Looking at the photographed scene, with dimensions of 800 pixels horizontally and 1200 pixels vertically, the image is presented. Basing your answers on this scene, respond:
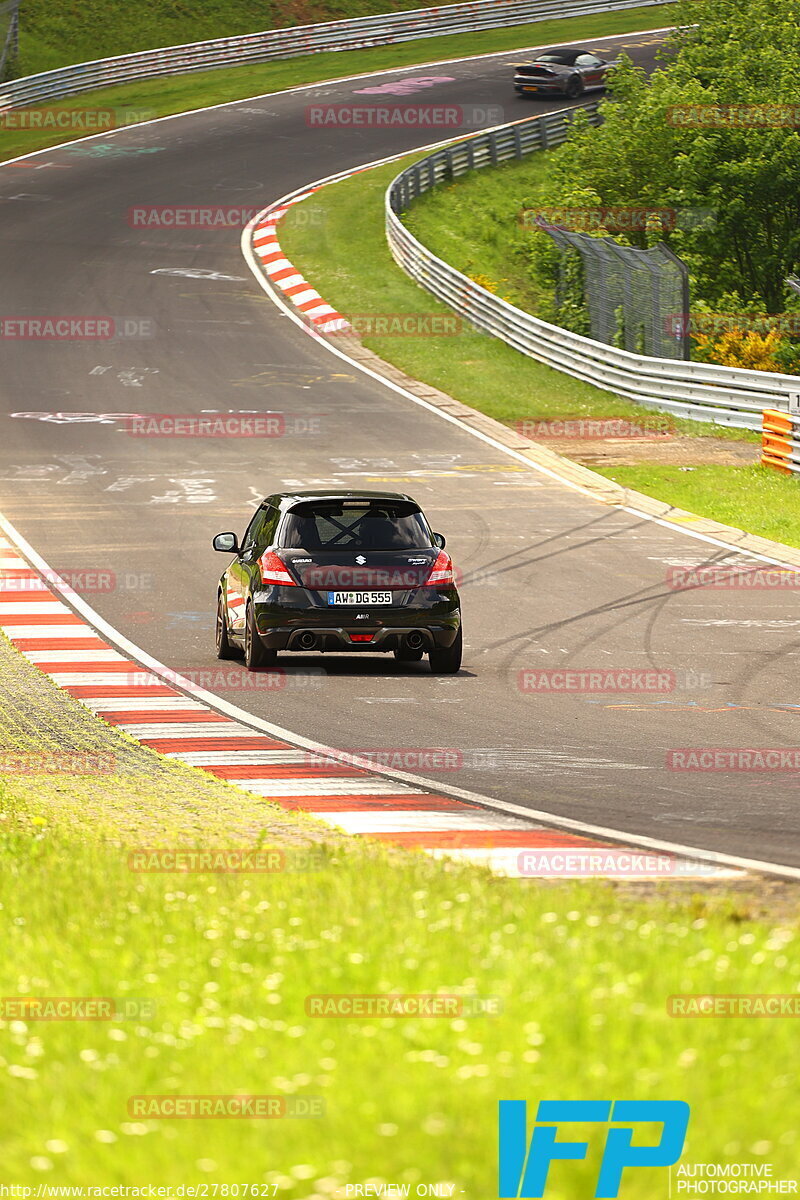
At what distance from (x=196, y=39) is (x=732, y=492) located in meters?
49.2

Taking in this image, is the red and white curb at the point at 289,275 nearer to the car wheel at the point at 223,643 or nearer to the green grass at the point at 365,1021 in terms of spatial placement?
the car wheel at the point at 223,643

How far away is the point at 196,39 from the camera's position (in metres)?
65.9

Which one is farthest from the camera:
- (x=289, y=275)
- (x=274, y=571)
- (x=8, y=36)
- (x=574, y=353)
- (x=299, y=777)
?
(x=8, y=36)

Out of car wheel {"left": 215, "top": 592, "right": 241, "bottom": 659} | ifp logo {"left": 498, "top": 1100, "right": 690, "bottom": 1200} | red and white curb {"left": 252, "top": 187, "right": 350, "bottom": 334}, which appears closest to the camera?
ifp logo {"left": 498, "top": 1100, "right": 690, "bottom": 1200}

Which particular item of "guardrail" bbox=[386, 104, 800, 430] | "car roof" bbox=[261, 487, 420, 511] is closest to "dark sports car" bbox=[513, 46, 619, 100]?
"guardrail" bbox=[386, 104, 800, 430]

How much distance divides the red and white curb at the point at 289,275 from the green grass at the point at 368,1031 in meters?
32.3

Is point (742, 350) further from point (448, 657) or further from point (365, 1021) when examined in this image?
point (365, 1021)

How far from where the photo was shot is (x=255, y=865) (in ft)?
23.1

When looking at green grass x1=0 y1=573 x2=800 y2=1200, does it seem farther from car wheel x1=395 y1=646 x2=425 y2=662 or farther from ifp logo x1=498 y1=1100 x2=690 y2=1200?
car wheel x1=395 y1=646 x2=425 y2=662

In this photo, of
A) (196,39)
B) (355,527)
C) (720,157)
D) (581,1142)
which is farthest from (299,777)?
(196,39)

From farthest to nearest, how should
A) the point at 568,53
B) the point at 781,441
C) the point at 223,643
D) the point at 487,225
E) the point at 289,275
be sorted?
1. the point at 568,53
2. the point at 487,225
3. the point at 289,275
4. the point at 781,441
5. the point at 223,643

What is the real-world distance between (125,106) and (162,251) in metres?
17.2

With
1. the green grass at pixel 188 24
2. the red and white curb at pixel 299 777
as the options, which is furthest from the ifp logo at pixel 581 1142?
the green grass at pixel 188 24

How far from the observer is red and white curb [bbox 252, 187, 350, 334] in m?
38.0
